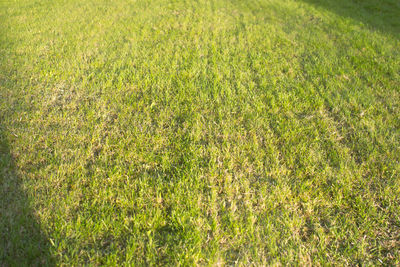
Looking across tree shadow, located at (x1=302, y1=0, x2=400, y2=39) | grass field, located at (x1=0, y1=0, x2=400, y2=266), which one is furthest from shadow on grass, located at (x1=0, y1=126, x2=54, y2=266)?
tree shadow, located at (x1=302, y1=0, x2=400, y2=39)

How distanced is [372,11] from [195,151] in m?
8.95

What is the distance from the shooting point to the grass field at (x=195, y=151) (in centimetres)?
180

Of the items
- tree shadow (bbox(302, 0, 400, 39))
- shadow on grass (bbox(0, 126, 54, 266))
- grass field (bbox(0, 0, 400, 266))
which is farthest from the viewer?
tree shadow (bbox(302, 0, 400, 39))

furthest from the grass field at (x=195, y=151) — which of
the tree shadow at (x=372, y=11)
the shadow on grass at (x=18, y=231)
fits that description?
the tree shadow at (x=372, y=11)

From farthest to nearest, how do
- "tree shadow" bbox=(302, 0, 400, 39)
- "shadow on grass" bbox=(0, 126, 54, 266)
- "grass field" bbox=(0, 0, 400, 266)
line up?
1. "tree shadow" bbox=(302, 0, 400, 39)
2. "grass field" bbox=(0, 0, 400, 266)
3. "shadow on grass" bbox=(0, 126, 54, 266)

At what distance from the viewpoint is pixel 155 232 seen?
6.09ft

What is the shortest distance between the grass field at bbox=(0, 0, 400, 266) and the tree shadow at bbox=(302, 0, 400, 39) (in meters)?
2.06

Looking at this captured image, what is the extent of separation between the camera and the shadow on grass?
5.36 ft

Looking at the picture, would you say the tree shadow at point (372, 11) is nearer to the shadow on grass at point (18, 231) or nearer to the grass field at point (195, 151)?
the grass field at point (195, 151)

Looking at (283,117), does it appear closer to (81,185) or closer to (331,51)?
(81,185)

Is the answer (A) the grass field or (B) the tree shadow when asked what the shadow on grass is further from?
(B) the tree shadow

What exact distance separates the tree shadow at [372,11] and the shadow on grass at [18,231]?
297 inches

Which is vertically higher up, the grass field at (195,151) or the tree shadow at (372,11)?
the tree shadow at (372,11)

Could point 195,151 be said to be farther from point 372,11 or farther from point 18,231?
point 372,11
